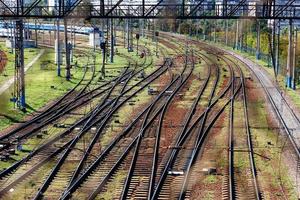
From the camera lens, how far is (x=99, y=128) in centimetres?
1816

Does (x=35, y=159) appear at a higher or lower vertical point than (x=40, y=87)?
lower

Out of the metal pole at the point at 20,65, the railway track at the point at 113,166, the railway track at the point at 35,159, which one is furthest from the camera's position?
the metal pole at the point at 20,65

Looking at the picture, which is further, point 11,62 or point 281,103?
point 11,62

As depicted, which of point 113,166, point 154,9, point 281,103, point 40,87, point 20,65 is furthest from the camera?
point 40,87

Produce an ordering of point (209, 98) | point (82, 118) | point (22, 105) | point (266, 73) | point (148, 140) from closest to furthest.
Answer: point (148, 140) → point (82, 118) → point (22, 105) → point (209, 98) → point (266, 73)

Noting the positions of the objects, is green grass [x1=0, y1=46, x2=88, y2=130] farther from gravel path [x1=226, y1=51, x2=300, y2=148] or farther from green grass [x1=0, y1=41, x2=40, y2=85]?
gravel path [x1=226, y1=51, x2=300, y2=148]

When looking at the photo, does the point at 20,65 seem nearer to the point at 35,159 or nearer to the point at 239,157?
the point at 35,159

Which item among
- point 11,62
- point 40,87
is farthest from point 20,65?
point 11,62

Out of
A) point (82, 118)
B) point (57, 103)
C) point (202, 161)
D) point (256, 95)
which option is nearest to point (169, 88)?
point (256, 95)

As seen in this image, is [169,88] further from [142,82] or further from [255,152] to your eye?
[255,152]

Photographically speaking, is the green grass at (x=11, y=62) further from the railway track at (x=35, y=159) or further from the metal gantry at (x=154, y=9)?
the railway track at (x=35, y=159)

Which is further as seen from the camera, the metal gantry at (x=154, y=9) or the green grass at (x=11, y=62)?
the green grass at (x=11, y=62)

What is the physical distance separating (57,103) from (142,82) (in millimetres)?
7467

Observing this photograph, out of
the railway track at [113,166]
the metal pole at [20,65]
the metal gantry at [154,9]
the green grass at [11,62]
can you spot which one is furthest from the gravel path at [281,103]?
the green grass at [11,62]
